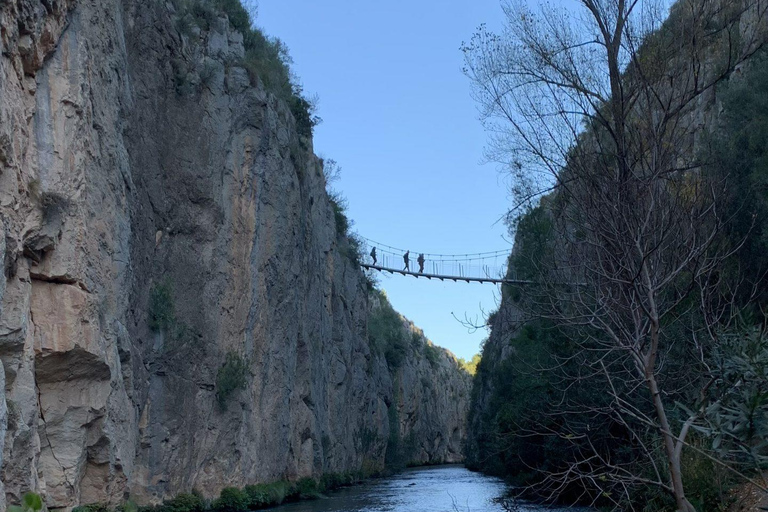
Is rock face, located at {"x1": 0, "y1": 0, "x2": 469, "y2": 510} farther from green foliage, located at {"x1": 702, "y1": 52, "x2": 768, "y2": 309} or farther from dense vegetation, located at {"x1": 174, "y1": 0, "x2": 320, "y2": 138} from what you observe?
green foliage, located at {"x1": 702, "y1": 52, "x2": 768, "y2": 309}

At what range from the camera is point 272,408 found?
29.8 meters

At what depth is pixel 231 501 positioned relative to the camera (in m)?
24.0

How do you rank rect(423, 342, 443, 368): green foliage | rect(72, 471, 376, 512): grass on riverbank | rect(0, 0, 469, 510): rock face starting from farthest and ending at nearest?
rect(423, 342, 443, 368): green foliage → rect(72, 471, 376, 512): grass on riverbank → rect(0, 0, 469, 510): rock face

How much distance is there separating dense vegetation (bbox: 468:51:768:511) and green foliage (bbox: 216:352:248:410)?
949 centimetres

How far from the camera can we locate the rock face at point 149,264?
45.6 ft

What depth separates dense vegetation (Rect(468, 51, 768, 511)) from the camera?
6.68 m

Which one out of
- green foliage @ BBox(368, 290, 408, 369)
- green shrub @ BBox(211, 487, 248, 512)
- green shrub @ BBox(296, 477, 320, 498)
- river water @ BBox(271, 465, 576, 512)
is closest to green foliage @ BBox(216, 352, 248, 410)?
green shrub @ BBox(211, 487, 248, 512)

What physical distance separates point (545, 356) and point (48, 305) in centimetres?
1607

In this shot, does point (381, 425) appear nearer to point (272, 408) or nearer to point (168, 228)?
point (272, 408)

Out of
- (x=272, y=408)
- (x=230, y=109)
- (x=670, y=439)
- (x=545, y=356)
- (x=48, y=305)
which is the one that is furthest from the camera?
(x=272, y=408)

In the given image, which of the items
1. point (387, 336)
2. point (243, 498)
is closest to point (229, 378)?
point (243, 498)

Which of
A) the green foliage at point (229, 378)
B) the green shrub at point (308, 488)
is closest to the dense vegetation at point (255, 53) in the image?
the green foliage at point (229, 378)

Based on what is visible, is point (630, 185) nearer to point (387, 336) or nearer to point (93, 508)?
point (93, 508)

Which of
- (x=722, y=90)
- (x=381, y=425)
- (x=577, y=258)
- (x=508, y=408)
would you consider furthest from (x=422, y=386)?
(x=577, y=258)
